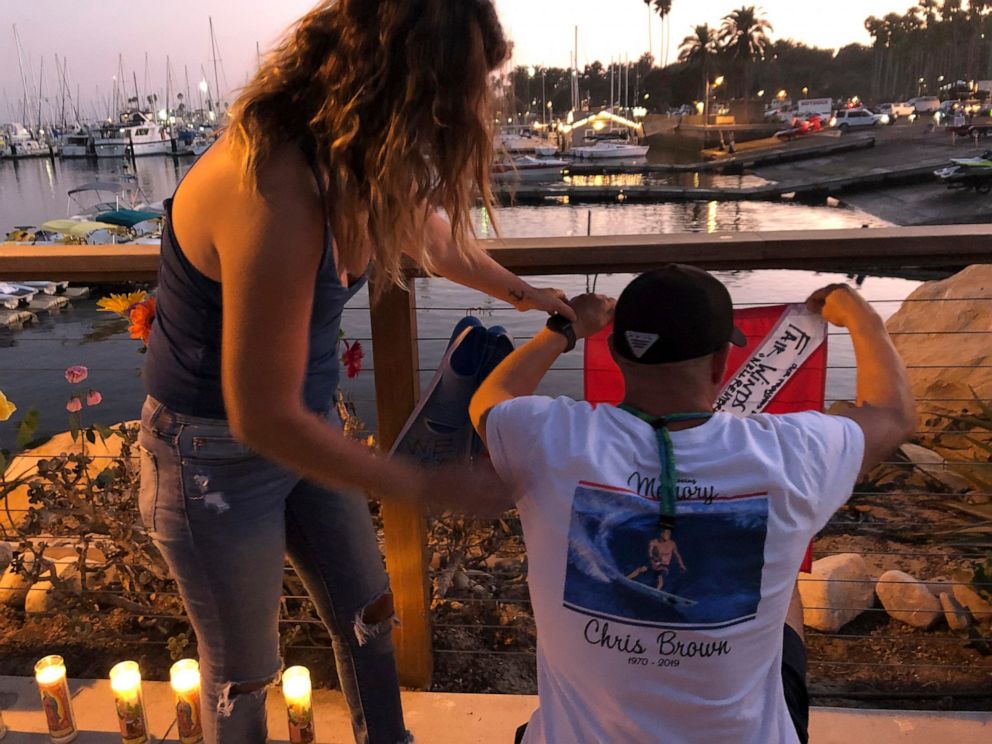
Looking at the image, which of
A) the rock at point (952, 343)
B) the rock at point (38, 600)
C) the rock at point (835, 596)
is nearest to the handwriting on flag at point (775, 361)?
the rock at point (835, 596)

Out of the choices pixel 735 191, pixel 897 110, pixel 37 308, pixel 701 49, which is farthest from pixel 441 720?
pixel 701 49

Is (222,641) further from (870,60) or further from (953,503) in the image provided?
(870,60)

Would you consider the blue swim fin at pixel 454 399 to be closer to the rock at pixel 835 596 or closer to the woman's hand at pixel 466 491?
the woman's hand at pixel 466 491

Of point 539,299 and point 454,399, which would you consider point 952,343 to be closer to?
point 539,299

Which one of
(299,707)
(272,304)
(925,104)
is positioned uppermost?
(925,104)

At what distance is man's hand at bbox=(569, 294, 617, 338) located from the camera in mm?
1468

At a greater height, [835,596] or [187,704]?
[187,704]

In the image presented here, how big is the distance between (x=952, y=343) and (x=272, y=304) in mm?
5655

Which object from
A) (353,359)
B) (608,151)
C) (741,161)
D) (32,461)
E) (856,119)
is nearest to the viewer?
(353,359)

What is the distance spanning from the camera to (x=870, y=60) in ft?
171

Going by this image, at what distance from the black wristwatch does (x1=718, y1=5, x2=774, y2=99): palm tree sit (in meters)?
57.8

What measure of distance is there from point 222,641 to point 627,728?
73 cm

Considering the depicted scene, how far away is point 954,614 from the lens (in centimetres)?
240

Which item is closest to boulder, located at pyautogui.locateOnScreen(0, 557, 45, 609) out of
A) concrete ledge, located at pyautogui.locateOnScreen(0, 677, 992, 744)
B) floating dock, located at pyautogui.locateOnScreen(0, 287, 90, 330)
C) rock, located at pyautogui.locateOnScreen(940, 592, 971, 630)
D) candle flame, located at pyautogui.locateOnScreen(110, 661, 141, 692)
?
concrete ledge, located at pyautogui.locateOnScreen(0, 677, 992, 744)
